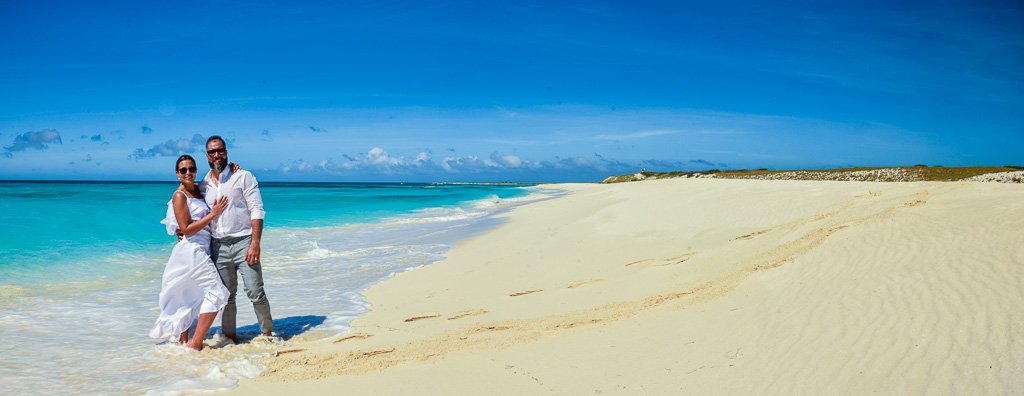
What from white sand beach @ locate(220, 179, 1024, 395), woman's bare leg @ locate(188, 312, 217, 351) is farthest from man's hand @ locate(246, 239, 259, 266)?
white sand beach @ locate(220, 179, 1024, 395)

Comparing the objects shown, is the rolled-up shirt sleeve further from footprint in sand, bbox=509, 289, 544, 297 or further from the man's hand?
footprint in sand, bbox=509, 289, 544, 297

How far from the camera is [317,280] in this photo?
33.5 ft

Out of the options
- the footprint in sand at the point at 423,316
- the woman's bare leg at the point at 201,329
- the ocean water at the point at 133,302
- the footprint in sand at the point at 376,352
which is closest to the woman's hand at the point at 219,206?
the woman's bare leg at the point at 201,329

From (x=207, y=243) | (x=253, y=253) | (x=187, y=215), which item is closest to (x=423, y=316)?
(x=253, y=253)

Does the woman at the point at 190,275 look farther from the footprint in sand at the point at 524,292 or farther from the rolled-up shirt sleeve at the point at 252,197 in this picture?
the footprint in sand at the point at 524,292

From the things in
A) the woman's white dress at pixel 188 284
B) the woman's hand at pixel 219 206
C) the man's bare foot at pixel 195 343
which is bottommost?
the man's bare foot at pixel 195 343

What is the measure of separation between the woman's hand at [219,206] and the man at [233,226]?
45mm

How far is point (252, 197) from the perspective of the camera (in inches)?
219

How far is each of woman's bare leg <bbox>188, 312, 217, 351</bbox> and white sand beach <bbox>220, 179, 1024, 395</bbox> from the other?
0.71m

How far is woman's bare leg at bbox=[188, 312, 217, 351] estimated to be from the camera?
17.7ft

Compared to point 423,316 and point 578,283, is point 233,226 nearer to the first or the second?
point 423,316

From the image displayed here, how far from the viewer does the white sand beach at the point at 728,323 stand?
4.10 meters

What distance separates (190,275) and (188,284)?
102 mm

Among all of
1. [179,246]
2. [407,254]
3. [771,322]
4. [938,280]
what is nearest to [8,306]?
[179,246]
